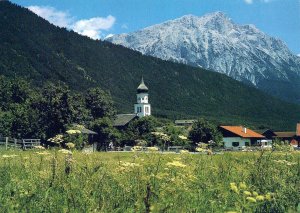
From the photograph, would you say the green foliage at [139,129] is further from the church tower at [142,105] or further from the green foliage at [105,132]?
the church tower at [142,105]

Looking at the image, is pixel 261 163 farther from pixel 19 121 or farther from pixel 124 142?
pixel 124 142

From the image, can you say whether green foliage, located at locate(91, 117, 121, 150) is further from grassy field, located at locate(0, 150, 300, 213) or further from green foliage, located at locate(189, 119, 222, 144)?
grassy field, located at locate(0, 150, 300, 213)

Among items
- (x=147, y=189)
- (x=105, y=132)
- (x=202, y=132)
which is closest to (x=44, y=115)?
(x=105, y=132)

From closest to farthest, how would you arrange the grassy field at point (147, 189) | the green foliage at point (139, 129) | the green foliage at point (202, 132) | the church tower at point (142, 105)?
1. the grassy field at point (147, 189)
2. the green foliage at point (202, 132)
3. the green foliage at point (139, 129)
4. the church tower at point (142, 105)

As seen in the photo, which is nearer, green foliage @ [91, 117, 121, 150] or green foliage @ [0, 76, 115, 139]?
green foliage @ [0, 76, 115, 139]

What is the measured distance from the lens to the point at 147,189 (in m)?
4.94

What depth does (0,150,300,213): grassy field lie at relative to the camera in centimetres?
543

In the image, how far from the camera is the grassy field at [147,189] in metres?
5.43

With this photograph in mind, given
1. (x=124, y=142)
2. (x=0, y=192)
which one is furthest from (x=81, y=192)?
(x=124, y=142)

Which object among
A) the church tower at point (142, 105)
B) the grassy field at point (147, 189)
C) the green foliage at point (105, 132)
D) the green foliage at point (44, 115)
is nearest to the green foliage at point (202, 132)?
the green foliage at point (105, 132)

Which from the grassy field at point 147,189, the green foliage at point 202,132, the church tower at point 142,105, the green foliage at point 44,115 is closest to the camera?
the grassy field at point 147,189

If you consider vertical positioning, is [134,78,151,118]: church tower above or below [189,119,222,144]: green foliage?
above

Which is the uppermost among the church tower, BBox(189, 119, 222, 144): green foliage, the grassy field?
the church tower

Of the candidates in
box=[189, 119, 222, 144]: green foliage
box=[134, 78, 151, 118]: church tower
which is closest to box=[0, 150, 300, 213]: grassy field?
box=[189, 119, 222, 144]: green foliage
